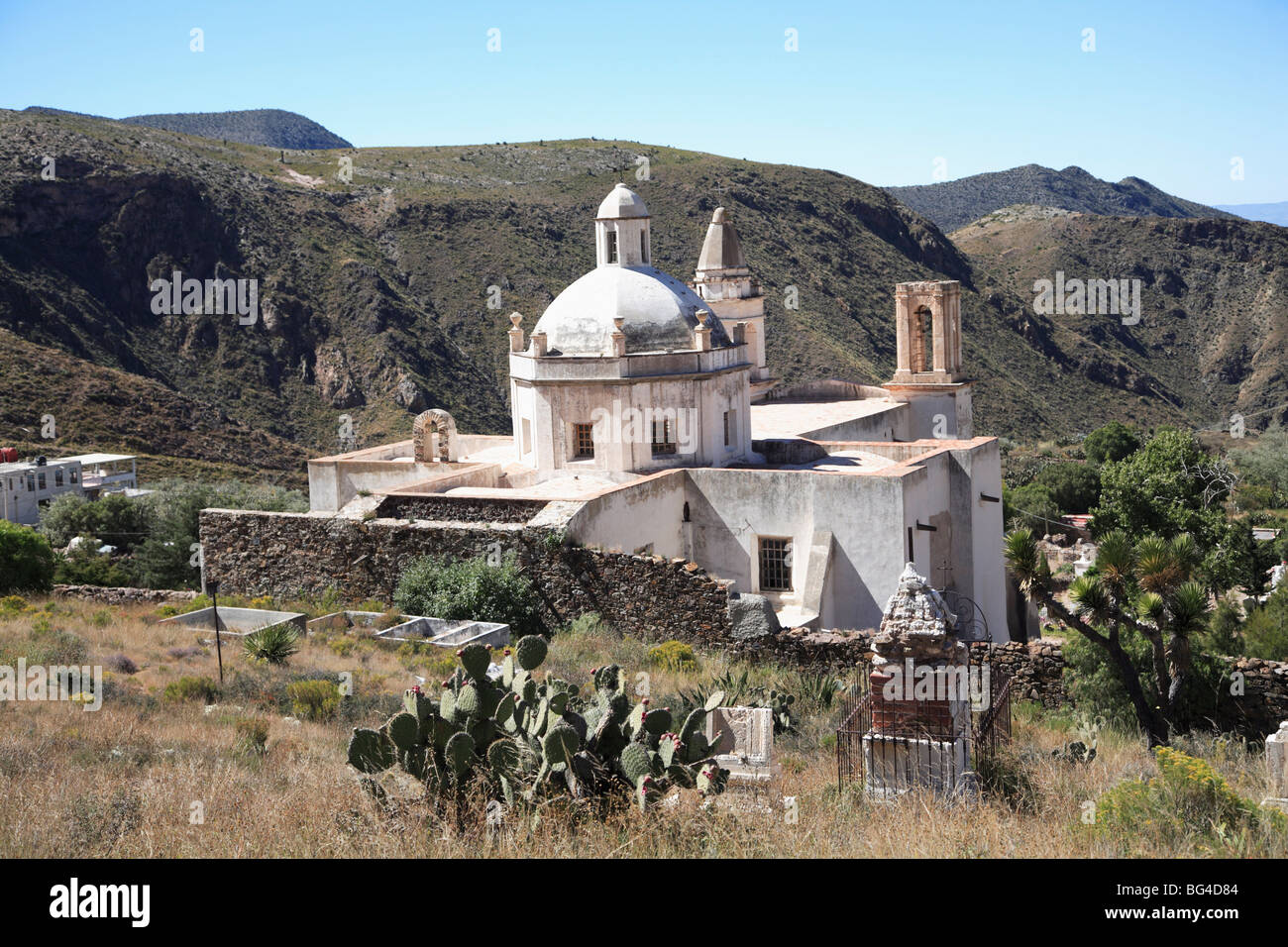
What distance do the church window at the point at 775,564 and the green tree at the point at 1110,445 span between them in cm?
3454

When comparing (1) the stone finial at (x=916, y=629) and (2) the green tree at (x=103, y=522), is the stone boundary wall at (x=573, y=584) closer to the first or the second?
(1) the stone finial at (x=916, y=629)

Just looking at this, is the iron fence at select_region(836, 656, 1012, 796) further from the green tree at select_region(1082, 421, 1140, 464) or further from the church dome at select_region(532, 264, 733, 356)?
the green tree at select_region(1082, 421, 1140, 464)

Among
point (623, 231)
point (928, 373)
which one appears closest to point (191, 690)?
point (623, 231)

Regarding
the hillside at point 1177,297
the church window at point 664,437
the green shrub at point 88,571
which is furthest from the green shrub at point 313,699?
the hillside at point 1177,297

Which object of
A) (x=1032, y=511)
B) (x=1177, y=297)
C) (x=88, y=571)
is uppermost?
(x=1177, y=297)

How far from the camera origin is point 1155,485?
34.4m

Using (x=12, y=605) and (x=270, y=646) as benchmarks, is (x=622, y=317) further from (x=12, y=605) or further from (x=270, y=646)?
(x=12, y=605)

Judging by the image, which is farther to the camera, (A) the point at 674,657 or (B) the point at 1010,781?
(A) the point at 674,657

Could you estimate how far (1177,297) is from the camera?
90062 millimetres

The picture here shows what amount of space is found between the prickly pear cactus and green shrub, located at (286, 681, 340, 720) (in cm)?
369

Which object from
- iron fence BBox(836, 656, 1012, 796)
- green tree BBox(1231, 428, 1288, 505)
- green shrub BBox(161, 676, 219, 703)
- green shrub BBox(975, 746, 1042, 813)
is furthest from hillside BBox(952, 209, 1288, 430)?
green shrub BBox(161, 676, 219, 703)

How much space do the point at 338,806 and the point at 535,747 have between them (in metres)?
1.20

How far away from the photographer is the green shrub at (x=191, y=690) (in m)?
11.6
